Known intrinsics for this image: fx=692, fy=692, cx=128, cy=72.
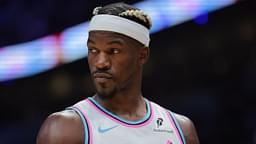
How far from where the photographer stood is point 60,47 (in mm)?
6055

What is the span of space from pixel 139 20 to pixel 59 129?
622 millimetres

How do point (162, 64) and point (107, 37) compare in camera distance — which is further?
point (162, 64)

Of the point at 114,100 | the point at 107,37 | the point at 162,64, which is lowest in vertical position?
the point at 162,64

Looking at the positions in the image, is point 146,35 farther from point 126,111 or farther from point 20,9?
point 20,9

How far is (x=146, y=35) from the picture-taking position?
9.95 ft

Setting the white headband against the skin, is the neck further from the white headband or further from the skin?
the white headband

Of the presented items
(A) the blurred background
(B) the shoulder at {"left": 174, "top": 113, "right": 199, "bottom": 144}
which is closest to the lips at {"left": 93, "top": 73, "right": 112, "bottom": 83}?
(B) the shoulder at {"left": 174, "top": 113, "right": 199, "bottom": 144}

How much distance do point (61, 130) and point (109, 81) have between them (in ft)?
0.92

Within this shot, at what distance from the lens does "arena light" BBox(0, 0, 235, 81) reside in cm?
596

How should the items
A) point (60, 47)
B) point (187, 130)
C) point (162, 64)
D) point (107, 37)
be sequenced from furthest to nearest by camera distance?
point (162, 64) < point (60, 47) < point (187, 130) < point (107, 37)

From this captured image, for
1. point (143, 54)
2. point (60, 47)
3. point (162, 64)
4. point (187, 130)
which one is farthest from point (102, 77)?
point (162, 64)

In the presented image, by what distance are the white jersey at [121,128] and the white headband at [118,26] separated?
1.07 feet

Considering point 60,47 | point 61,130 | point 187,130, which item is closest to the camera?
point 61,130

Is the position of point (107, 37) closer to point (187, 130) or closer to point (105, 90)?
point (105, 90)
